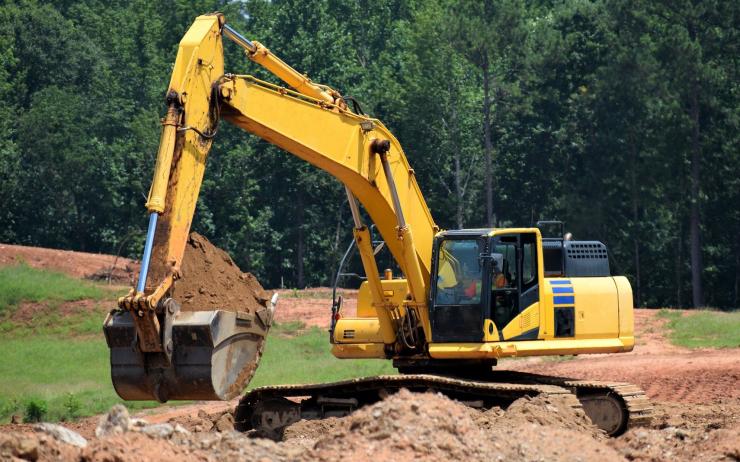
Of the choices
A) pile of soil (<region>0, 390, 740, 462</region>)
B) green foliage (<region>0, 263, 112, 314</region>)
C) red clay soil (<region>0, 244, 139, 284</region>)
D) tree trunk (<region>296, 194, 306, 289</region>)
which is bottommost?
pile of soil (<region>0, 390, 740, 462</region>)

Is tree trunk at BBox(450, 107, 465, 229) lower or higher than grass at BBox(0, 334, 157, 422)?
higher

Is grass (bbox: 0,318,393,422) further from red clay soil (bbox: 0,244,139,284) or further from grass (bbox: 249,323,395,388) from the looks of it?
red clay soil (bbox: 0,244,139,284)

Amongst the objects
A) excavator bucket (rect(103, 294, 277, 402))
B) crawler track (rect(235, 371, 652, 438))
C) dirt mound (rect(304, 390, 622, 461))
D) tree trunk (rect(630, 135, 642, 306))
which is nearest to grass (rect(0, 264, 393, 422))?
crawler track (rect(235, 371, 652, 438))

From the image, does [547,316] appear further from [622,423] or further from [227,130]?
[227,130]

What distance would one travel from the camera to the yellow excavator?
14.9 metres

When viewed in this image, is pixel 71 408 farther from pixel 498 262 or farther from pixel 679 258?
pixel 679 258

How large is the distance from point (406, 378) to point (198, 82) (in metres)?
4.52

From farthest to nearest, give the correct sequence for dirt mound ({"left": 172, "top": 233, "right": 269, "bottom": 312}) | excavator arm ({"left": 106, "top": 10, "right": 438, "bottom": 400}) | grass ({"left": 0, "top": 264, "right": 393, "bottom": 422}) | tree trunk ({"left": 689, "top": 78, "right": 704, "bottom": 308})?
tree trunk ({"left": 689, "top": 78, "right": 704, "bottom": 308}) < grass ({"left": 0, "top": 264, "right": 393, "bottom": 422}) < dirt mound ({"left": 172, "top": 233, "right": 269, "bottom": 312}) < excavator arm ({"left": 106, "top": 10, "right": 438, "bottom": 400})

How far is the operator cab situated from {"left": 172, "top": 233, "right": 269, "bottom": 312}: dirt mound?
2.37 metres

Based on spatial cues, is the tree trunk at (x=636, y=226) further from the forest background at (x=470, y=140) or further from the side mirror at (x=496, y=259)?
the side mirror at (x=496, y=259)

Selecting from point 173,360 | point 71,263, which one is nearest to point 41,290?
point 71,263

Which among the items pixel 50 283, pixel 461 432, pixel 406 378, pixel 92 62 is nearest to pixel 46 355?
pixel 50 283

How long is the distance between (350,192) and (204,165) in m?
2.75

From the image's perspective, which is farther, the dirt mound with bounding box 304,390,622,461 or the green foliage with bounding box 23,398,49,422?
the green foliage with bounding box 23,398,49,422
